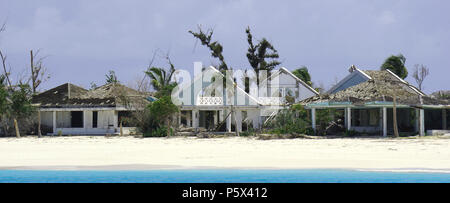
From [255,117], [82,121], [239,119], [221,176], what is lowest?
[221,176]

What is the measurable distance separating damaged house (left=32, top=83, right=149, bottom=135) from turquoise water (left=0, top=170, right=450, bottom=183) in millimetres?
17437

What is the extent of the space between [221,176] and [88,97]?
22550 millimetres

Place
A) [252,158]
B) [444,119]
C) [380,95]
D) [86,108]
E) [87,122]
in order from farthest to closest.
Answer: [87,122], [86,108], [444,119], [380,95], [252,158]

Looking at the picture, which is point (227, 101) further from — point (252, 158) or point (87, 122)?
point (252, 158)

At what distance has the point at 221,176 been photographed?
41.2 feet

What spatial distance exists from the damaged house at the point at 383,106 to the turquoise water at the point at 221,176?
14042 millimetres

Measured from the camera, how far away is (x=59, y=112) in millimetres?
33688

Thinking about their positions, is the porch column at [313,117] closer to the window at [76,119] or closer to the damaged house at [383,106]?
the damaged house at [383,106]

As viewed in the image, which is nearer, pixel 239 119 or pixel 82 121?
pixel 239 119

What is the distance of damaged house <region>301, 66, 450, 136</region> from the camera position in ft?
85.7

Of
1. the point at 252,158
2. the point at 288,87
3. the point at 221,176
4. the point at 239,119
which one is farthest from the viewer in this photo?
the point at 288,87

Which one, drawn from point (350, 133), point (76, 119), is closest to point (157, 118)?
point (76, 119)
